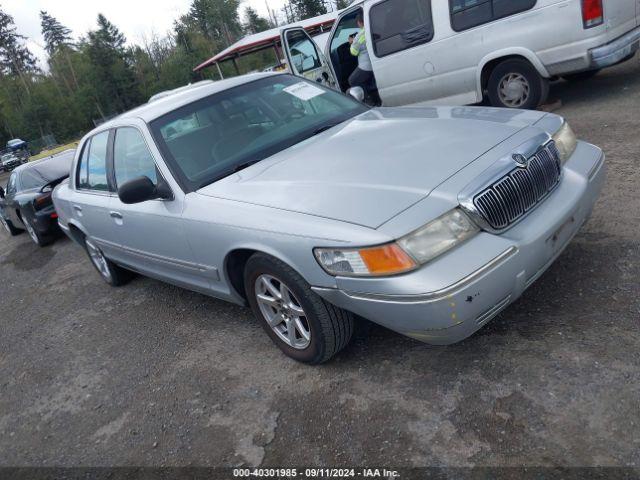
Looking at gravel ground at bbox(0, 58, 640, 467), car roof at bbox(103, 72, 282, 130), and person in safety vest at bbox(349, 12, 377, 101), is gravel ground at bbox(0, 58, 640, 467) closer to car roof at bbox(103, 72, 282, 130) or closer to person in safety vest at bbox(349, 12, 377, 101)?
car roof at bbox(103, 72, 282, 130)

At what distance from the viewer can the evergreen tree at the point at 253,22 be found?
82.4 meters

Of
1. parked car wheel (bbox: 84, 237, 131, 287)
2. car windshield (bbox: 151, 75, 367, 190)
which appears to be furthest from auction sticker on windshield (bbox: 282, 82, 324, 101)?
parked car wheel (bbox: 84, 237, 131, 287)

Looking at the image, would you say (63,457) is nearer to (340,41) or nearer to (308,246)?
(308,246)

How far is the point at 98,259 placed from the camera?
216 inches

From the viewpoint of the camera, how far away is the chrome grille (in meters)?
2.55

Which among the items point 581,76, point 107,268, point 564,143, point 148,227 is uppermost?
point 148,227

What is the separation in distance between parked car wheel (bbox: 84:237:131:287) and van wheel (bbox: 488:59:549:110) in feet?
15.9

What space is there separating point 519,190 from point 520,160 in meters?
0.17

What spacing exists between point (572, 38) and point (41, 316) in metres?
6.33

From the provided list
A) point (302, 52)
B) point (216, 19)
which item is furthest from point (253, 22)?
point (302, 52)

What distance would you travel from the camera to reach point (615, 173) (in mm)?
4559

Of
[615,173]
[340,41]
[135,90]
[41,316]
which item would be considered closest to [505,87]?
[615,173]

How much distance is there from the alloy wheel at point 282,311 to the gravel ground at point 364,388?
20 centimetres

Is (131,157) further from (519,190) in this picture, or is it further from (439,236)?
(519,190)
